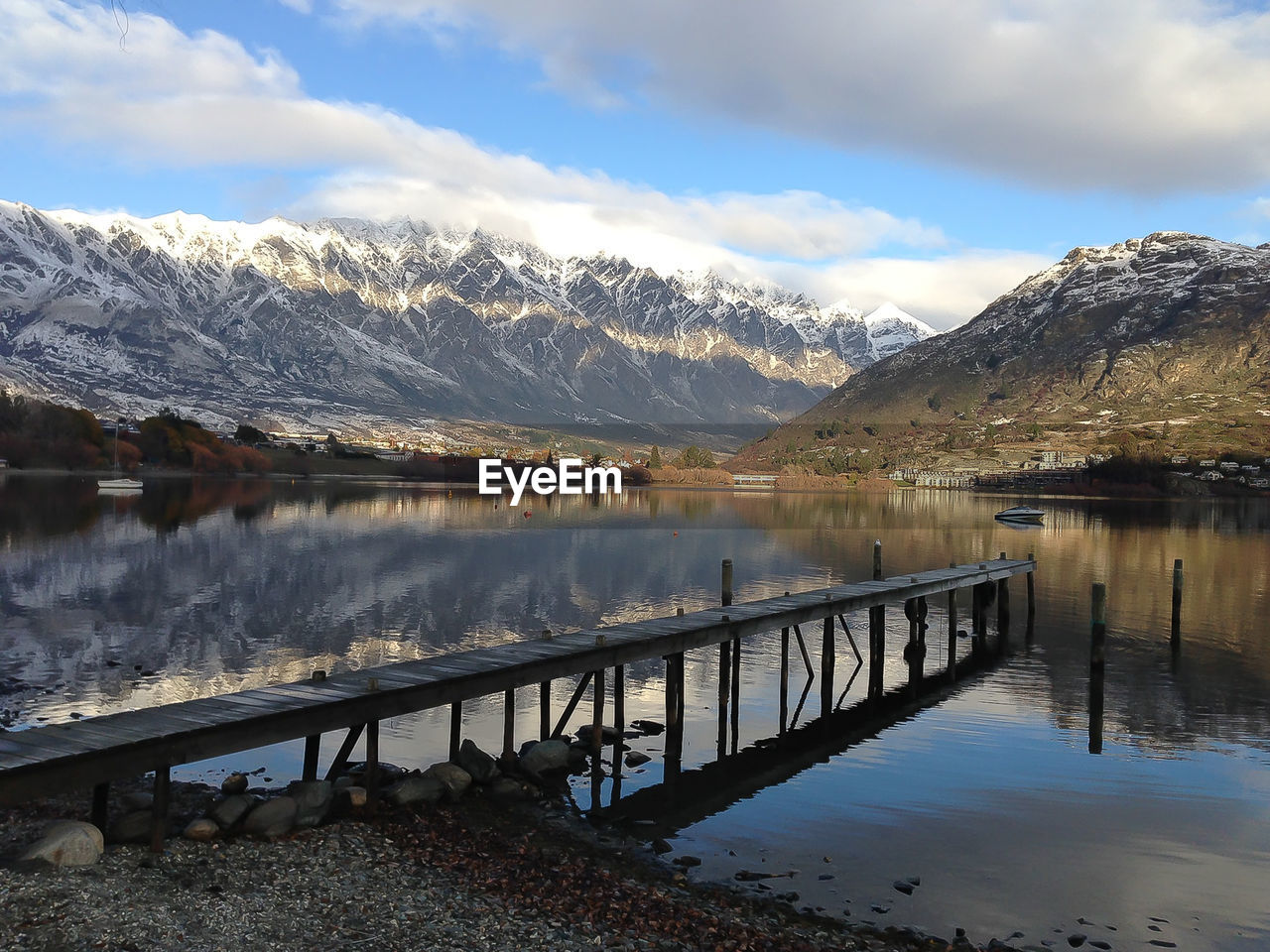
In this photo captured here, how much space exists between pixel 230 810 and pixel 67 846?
2.90 metres

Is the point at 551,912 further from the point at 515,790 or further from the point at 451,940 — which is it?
the point at 515,790

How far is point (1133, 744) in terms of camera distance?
29156 mm

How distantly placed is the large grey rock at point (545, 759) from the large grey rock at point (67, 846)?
954cm

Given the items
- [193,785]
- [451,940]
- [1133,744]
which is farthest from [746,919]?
[1133,744]

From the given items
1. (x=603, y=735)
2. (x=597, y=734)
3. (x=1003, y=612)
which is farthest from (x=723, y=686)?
(x=1003, y=612)

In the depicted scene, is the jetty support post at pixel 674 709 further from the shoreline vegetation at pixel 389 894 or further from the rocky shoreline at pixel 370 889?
the shoreline vegetation at pixel 389 894

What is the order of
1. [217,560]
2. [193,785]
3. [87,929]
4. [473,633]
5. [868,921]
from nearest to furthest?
[87,929]
[868,921]
[193,785]
[473,633]
[217,560]

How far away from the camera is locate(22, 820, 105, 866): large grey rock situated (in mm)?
15609

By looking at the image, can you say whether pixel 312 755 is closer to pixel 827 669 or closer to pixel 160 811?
pixel 160 811

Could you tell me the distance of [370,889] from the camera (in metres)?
16.3

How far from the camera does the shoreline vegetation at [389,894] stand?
14453mm

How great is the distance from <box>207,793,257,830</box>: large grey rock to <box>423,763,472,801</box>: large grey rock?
396cm

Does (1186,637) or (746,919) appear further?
(1186,637)

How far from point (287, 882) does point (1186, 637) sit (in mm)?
42438
